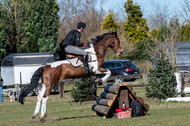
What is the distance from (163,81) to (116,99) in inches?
198

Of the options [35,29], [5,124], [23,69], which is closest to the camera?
[5,124]

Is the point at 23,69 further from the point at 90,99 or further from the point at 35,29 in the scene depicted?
the point at 35,29

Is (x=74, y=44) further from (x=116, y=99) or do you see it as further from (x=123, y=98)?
(x=123, y=98)

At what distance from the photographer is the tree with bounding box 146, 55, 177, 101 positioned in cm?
1662

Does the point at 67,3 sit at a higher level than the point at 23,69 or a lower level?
higher

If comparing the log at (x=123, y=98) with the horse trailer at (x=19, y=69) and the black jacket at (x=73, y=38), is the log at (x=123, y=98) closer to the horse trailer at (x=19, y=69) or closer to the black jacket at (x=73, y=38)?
the black jacket at (x=73, y=38)

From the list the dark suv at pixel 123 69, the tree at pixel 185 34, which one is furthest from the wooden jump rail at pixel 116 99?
the tree at pixel 185 34

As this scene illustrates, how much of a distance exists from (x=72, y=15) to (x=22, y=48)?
23857 millimetres

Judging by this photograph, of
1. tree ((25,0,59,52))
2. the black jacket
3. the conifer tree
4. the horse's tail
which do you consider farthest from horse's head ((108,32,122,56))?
tree ((25,0,59,52))

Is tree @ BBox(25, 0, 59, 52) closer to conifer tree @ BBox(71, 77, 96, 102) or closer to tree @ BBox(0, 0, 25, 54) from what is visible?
tree @ BBox(0, 0, 25, 54)

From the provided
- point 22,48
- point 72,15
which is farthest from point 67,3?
point 22,48

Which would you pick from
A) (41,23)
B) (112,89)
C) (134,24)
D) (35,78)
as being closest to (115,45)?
(112,89)

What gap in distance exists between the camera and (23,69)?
26391mm

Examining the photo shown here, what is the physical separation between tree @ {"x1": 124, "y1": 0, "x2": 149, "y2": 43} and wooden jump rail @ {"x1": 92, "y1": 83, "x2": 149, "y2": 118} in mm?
35234
